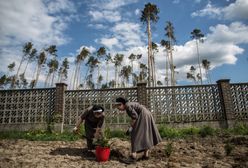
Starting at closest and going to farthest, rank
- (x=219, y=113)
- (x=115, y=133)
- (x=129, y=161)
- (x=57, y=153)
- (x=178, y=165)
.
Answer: (x=178, y=165)
(x=129, y=161)
(x=57, y=153)
(x=115, y=133)
(x=219, y=113)

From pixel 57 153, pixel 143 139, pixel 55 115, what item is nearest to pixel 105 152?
pixel 143 139

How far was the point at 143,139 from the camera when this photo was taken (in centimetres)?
417

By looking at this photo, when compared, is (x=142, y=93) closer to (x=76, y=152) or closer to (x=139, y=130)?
(x=76, y=152)

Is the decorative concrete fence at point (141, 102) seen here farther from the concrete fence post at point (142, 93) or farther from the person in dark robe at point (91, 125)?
the person in dark robe at point (91, 125)

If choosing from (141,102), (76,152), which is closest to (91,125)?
(76,152)

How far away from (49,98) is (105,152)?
6071 mm

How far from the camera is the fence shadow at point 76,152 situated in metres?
4.74

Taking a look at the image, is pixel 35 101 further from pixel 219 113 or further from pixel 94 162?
pixel 219 113

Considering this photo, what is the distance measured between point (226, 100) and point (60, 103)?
708 centimetres

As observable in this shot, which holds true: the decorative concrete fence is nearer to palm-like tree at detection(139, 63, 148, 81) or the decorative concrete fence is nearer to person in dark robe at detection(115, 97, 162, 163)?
person in dark robe at detection(115, 97, 162, 163)

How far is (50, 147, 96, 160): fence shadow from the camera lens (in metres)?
4.74

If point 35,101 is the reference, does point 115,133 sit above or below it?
below

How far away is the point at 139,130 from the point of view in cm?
423

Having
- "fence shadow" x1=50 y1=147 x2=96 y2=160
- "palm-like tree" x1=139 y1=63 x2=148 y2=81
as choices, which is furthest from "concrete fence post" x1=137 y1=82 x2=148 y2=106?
"palm-like tree" x1=139 y1=63 x2=148 y2=81
